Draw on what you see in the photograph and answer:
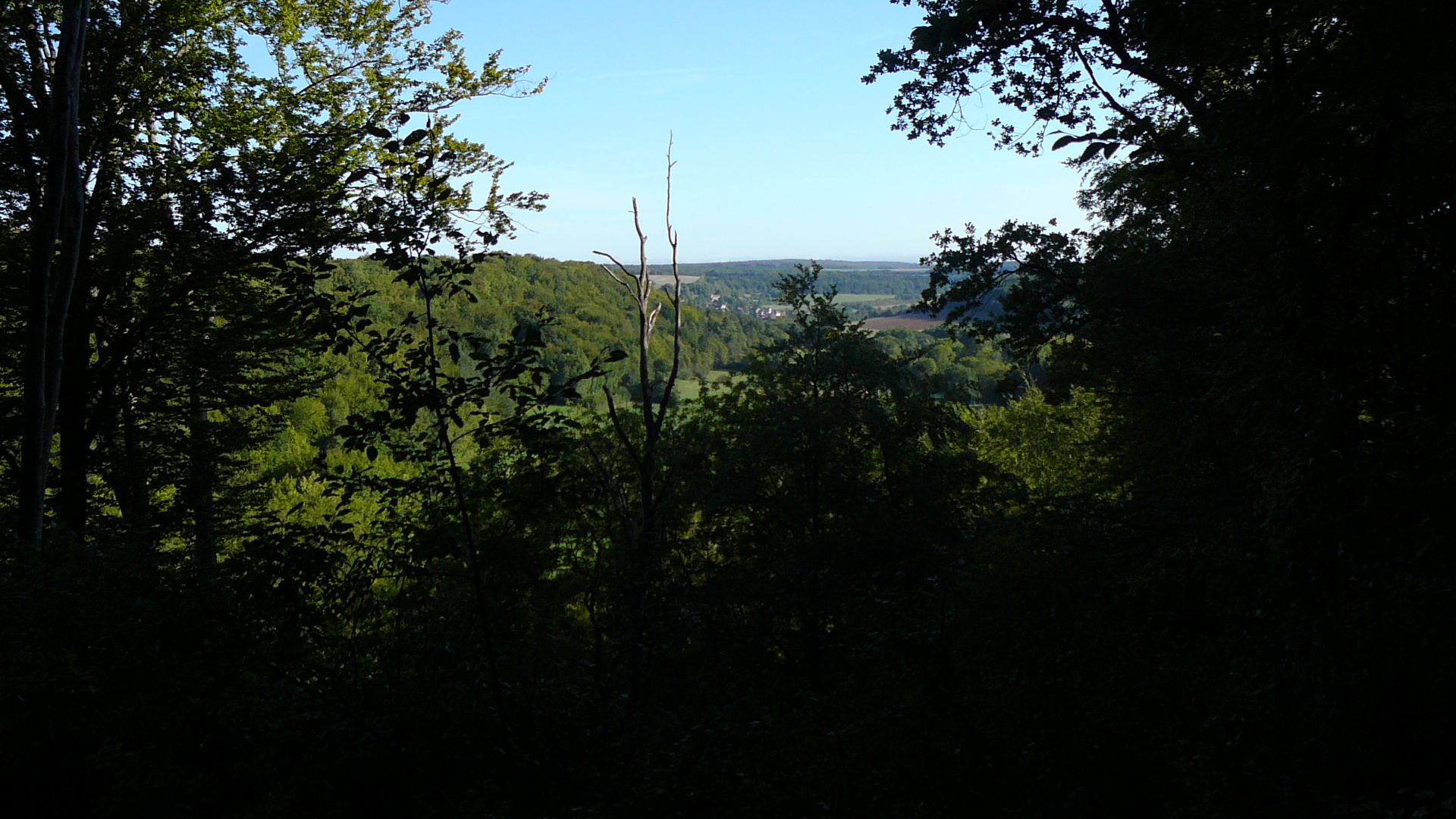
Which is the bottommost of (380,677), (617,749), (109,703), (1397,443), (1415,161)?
(617,749)

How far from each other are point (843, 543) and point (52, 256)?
10.0 metres

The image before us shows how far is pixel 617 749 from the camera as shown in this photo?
5.49 metres

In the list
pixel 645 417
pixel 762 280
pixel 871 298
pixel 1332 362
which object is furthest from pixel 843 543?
pixel 762 280

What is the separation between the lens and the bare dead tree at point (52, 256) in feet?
17.4

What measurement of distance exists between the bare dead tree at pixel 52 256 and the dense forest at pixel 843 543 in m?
0.03

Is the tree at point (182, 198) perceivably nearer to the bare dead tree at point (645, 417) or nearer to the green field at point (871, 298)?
the bare dead tree at point (645, 417)

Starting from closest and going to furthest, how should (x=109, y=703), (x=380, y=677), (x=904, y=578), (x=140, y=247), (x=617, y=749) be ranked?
(x=109, y=703) → (x=380, y=677) → (x=617, y=749) → (x=140, y=247) → (x=904, y=578)

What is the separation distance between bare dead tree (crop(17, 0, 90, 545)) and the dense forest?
0.03 m

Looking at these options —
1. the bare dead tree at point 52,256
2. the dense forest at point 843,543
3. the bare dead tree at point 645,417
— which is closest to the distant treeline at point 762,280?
the bare dead tree at point 645,417

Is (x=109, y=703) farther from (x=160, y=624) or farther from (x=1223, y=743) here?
(x=1223, y=743)

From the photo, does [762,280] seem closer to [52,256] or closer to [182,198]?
[182,198]

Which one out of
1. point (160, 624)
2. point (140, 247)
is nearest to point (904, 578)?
point (160, 624)

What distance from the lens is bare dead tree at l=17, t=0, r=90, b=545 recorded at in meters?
5.32

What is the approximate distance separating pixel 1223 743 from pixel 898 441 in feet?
33.2
